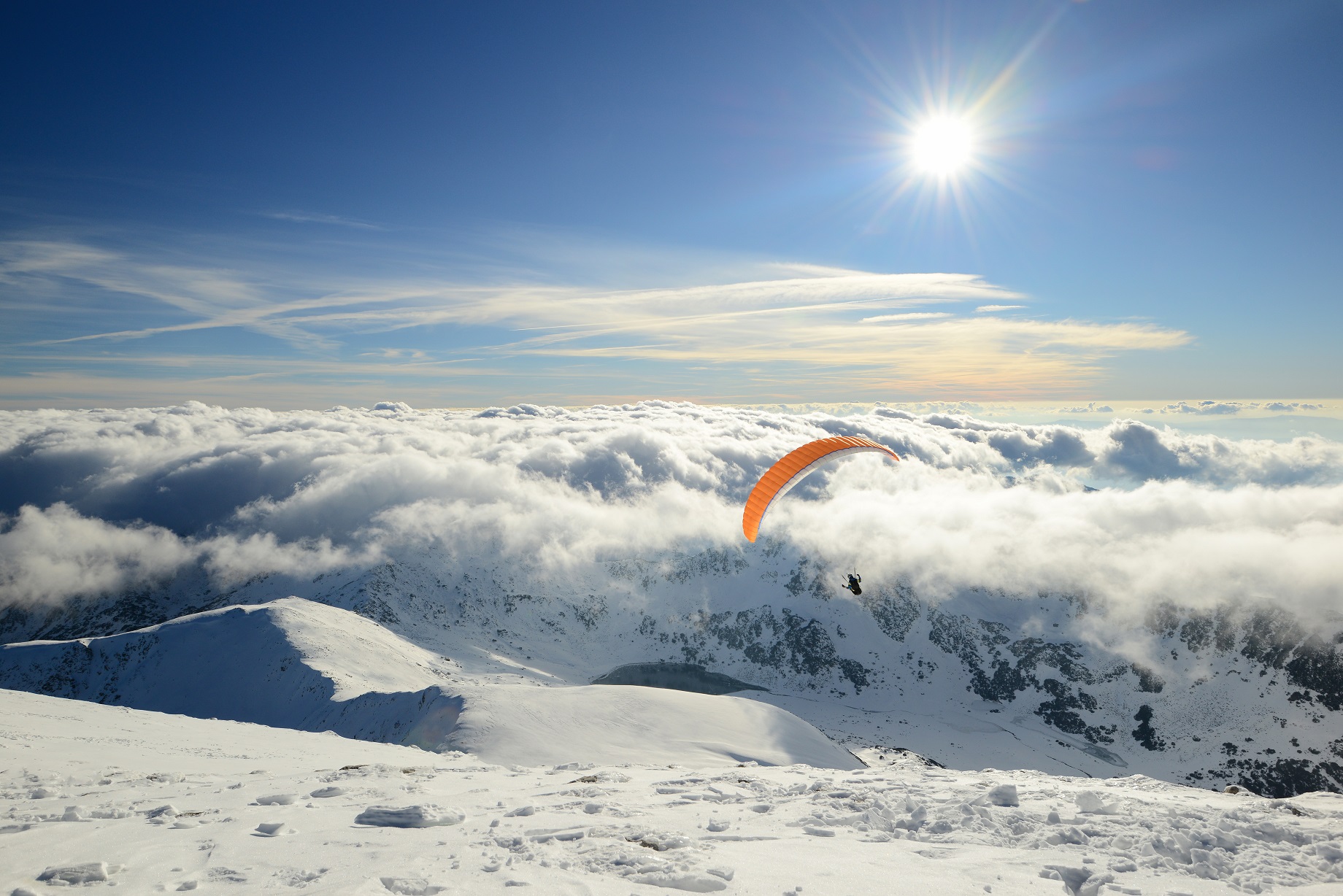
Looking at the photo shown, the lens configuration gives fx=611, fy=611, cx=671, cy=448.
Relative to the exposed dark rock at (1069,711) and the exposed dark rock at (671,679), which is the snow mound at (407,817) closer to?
the exposed dark rock at (671,679)

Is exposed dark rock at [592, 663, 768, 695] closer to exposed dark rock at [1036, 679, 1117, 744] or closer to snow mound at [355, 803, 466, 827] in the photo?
exposed dark rock at [1036, 679, 1117, 744]

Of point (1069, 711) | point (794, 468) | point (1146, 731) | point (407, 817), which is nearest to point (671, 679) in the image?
point (1069, 711)

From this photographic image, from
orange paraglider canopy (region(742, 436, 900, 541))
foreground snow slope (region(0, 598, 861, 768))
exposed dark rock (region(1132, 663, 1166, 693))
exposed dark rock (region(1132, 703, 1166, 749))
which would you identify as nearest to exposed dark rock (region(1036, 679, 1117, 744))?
exposed dark rock (region(1132, 703, 1166, 749))

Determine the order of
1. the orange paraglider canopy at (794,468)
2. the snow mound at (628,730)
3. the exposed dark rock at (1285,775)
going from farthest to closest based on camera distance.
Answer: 1. the exposed dark rock at (1285,775)
2. the snow mound at (628,730)
3. the orange paraglider canopy at (794,468)

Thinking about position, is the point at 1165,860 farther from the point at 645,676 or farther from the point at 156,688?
the point at 645,676

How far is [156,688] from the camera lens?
111 m

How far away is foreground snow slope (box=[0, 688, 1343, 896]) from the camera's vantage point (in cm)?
1177

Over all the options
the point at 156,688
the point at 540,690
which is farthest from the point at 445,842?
the point at 156,688

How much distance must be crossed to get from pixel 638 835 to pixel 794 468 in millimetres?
22171

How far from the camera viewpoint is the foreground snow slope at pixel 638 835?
38.6ft

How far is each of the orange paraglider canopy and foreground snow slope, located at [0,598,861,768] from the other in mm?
26671

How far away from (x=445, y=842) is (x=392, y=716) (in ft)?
205

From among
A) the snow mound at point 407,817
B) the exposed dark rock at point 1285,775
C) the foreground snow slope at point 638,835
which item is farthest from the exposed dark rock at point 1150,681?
the snow mound at point 407,817

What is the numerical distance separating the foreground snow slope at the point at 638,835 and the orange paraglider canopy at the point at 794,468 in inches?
525
